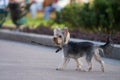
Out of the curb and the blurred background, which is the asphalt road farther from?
the blurred background

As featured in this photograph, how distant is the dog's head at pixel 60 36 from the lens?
11672 mm

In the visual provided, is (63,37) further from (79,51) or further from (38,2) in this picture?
(38,2)

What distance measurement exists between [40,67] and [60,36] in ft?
4.16

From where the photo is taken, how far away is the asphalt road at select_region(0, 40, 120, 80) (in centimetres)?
1126

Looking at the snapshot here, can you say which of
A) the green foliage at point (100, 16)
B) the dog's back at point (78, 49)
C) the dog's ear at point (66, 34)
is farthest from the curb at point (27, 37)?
the dog's ear at point (66, 34)

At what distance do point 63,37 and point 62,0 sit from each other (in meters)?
22.3

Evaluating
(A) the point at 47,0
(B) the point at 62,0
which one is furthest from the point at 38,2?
(B) the point at 62,0

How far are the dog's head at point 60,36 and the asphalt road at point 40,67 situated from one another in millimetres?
651

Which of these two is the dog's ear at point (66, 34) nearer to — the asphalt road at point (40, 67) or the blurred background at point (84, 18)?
the asphalt road at point (40, 67)

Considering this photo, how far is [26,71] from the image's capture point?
468 inches

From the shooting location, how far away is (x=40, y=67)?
12.7m

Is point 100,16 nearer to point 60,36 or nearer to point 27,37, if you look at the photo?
point 27,37

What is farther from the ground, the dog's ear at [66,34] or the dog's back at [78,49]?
the dog's ear at [66,34]

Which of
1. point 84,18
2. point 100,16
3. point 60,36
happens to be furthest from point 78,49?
point 84,18
